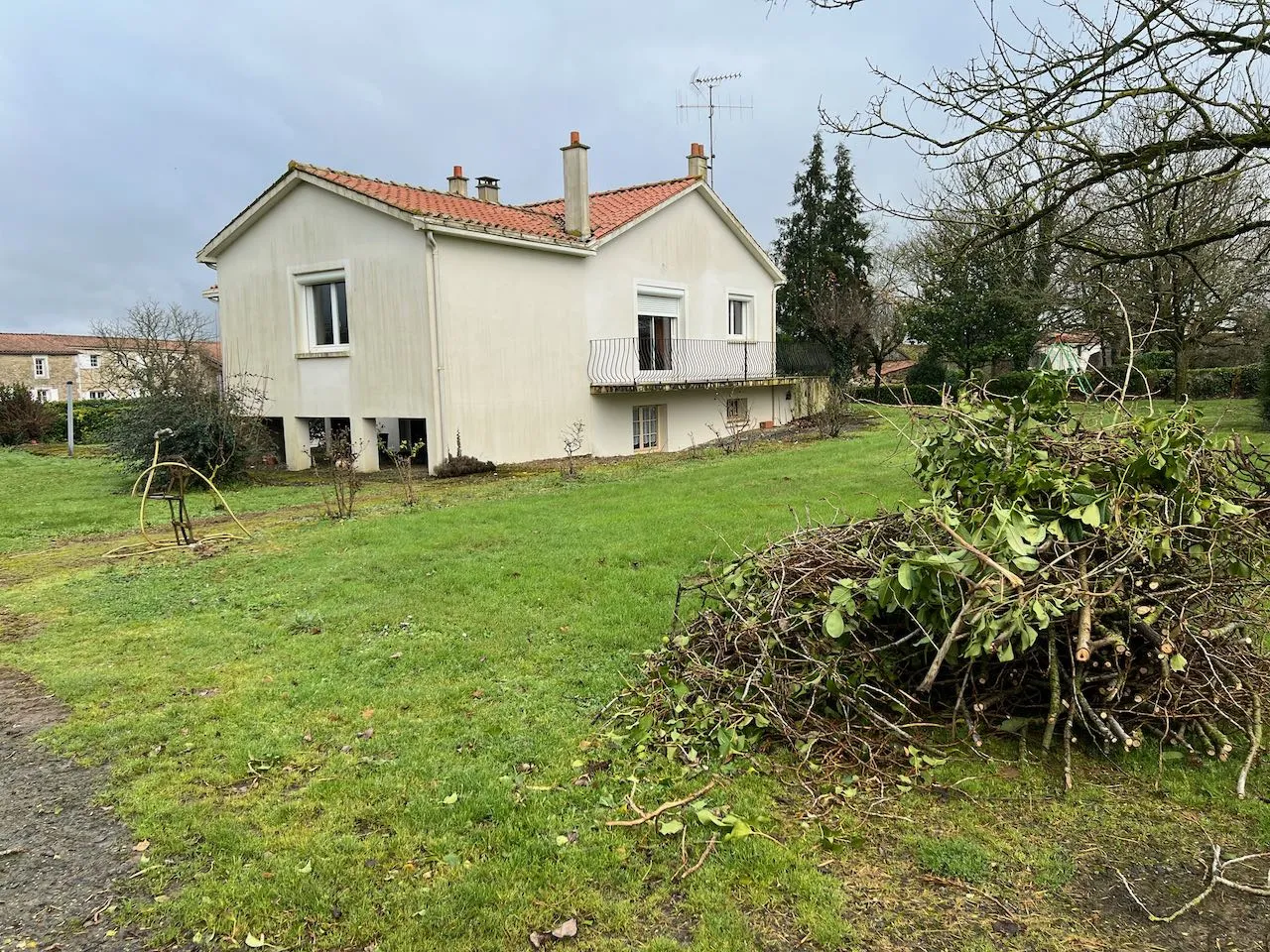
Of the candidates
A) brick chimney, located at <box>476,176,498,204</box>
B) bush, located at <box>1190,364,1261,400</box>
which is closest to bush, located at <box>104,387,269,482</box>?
brick chimney, located at <box>476,176,498,204</box>

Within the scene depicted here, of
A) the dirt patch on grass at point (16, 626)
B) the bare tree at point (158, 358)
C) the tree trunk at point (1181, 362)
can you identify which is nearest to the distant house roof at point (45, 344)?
the bare tree at point (158, 358)

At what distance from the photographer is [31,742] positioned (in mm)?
4156

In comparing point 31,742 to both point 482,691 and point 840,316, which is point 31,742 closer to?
point 482,691

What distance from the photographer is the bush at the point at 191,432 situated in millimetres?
13289

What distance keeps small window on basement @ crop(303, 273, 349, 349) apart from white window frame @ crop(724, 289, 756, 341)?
33.1ft

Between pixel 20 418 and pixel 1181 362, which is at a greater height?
pixel 1181 362

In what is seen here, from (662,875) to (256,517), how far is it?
946cm

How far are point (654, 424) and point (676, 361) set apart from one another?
1.69m

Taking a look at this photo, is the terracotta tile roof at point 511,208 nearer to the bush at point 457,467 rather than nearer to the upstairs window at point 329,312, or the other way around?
the upstairs window at point 329,312

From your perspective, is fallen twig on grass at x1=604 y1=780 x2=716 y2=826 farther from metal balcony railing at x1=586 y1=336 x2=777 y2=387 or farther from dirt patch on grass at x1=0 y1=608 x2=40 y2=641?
metal balcony railing at x1=586 y1=336 x2=777 y2=387

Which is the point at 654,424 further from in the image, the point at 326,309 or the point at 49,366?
the point at 49,366

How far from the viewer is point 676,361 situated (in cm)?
1975

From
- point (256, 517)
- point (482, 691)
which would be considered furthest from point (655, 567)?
point (256, 517)

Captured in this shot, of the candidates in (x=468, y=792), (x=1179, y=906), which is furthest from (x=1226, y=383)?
(x=468, y=792)
